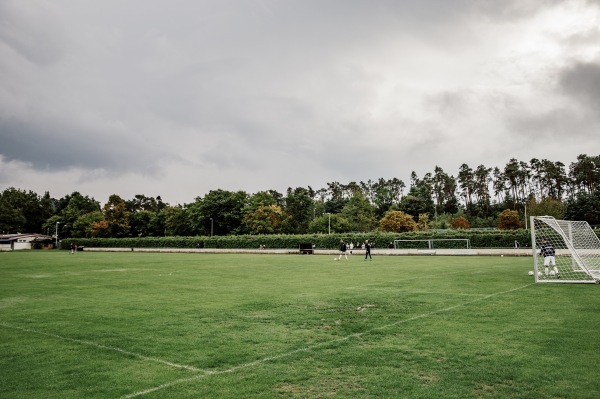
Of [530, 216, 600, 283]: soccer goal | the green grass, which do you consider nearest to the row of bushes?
[530, 216, 600, 283]: soccer goal

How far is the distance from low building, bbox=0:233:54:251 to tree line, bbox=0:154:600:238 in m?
8.45

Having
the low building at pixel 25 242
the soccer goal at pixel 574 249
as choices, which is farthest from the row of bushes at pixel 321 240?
the soccer goal at pixel 574 249

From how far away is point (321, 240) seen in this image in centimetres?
6694

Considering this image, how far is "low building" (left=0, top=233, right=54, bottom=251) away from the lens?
99656 mm

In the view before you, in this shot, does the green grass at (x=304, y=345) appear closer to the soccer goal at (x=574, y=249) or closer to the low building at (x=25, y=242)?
the soccer goal at (x=574, y=249)

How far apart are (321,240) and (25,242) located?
82.9 m

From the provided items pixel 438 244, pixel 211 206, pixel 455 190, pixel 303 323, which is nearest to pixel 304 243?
pixel 438 244

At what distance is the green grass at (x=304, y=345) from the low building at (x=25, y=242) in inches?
4037

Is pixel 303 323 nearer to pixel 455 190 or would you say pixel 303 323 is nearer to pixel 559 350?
pixel 559 350

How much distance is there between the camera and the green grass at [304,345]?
6.25 meters

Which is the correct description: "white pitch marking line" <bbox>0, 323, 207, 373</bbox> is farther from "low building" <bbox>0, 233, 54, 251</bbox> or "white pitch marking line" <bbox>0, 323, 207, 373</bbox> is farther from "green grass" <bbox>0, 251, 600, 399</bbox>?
"low building" <bbox>0, 233, 54, 251</bbox>

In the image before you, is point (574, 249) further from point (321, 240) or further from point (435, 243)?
point (321, 240)

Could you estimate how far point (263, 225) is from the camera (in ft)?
290

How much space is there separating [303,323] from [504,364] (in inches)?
196
